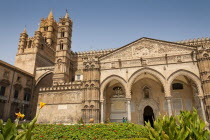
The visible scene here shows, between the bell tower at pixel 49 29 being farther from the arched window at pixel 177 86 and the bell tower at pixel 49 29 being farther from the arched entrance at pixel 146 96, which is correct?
the arched window at pixel 177 86

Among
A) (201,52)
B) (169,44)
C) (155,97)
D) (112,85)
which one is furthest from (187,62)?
(112,85)

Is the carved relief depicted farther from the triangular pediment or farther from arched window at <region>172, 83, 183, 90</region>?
arched window at <region>172, 83, 183, 90</region>

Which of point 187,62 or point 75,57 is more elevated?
point 75,57

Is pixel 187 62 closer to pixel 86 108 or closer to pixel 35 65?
pixel 86 108

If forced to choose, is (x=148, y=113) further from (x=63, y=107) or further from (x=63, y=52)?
(x=63, y=52)

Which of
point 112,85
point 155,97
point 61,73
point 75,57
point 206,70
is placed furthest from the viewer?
point 75,57

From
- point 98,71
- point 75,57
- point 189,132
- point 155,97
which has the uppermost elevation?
point 75,57

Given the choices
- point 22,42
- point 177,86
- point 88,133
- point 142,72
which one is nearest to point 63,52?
point 22,42

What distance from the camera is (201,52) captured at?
20.0 metres

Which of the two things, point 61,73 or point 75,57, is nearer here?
point 61,73

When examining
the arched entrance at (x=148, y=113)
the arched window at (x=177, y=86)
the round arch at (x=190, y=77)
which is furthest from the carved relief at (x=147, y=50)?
the arched entrance at (x=148, y=113)

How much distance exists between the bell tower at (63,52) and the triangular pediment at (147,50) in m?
11.9

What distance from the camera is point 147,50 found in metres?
22.3

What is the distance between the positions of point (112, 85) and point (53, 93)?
9.38 m
